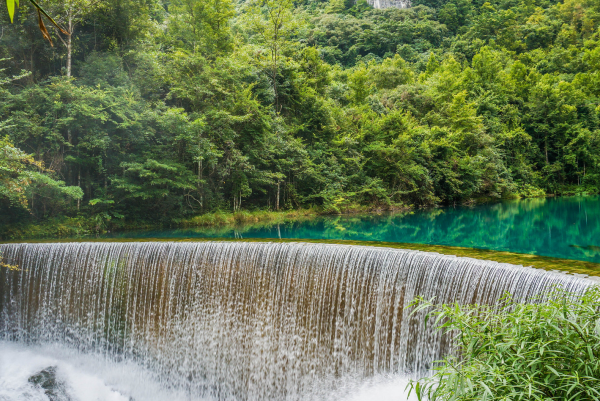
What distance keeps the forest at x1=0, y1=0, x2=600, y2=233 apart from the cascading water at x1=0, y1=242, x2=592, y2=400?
2.49 m

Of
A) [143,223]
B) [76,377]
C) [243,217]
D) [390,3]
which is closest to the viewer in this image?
[76,377]

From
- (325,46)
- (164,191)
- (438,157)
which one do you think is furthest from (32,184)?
(325,46)

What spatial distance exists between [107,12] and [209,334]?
12125 millimetres

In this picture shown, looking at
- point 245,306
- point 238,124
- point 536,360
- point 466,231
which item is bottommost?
point 245,306

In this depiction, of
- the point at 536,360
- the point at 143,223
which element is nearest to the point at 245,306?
the point at 536,360

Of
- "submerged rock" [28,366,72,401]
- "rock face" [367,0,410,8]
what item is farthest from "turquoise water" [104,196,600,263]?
"rock face" [367,0,410,8]

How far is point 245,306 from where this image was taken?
661cm

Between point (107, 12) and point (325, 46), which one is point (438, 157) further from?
point (325, 46)

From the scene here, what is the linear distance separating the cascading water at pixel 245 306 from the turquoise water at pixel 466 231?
129 inches

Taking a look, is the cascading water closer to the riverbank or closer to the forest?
the forest

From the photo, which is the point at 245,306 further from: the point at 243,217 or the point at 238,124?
the point at 238,124

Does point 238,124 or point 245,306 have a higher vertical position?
point 238,124

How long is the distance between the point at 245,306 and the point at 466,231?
8.54m

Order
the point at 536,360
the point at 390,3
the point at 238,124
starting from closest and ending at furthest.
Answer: the point at 536,360 → the point at 238,124 → the point at 390,3
